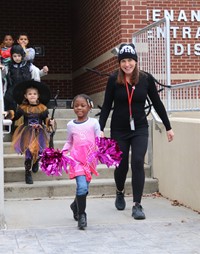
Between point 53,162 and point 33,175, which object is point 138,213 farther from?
point 33,175

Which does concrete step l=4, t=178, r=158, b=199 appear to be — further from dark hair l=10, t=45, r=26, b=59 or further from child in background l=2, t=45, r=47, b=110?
dark hair l=10, t=45, r=26, b=59

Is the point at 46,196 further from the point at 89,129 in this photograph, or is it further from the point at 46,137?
the point at 89,129

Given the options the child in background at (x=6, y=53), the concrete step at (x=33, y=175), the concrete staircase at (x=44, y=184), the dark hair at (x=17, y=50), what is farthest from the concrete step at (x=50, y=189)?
the child in background at (x=6, y=53)

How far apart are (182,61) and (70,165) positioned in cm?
542

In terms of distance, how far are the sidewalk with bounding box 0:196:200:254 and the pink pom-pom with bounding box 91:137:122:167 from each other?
0.69 metres

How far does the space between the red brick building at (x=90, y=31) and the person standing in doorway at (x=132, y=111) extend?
3823 mm

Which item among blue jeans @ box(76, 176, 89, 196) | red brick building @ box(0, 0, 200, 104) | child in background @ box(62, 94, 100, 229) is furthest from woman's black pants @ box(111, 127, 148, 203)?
red brick building @ box(0, 0, 200, 104)

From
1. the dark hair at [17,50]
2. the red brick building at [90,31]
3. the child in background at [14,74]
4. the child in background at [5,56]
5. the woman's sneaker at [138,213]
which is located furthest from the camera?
the red brick building at [90,31]

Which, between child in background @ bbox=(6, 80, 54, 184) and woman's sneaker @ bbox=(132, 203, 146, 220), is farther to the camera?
child in background @ bbox=(6, 80, 54, 184)

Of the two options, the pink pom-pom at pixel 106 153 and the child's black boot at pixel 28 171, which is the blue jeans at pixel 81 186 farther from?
the child's black boot at pixel 28 171

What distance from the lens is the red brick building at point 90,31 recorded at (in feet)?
33.6

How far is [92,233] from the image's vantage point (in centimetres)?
538

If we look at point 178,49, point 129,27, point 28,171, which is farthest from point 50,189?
→ point 178,49

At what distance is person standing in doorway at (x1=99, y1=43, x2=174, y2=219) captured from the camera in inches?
239
